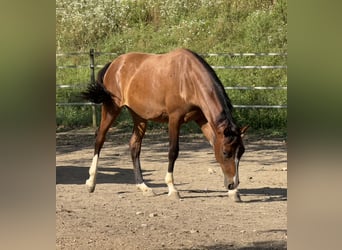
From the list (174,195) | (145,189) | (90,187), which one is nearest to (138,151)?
(145,189)

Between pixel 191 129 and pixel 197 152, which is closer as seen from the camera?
pixel 197 152

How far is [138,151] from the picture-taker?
604 cm

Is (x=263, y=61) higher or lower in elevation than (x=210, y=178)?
higher

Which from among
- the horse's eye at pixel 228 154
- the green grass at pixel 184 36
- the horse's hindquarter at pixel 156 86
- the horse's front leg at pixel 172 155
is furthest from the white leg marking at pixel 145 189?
the green grass at pixel 184 36

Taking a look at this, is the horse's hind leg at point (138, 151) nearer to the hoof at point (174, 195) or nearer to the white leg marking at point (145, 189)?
the white leg marking at point (145, 189)

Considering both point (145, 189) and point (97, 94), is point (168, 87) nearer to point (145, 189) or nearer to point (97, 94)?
point (97, 94)

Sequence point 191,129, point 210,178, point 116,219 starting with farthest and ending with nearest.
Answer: point 191,129 < point 210,178 < point 116,219
